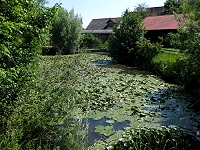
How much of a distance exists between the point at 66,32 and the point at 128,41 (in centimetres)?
1103

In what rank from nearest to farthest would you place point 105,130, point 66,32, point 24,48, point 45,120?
point 24,48 < point 45,120 < point 105,130 < point 66,32

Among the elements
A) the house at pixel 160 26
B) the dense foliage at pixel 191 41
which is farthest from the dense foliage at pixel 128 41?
the dense foliage at pixel 191 41

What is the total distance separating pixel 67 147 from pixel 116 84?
6739mm

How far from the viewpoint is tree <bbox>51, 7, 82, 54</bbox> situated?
26969 millimetres

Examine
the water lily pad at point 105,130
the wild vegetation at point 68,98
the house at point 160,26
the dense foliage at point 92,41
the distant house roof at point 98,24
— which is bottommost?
the water lily pad at point 105,130

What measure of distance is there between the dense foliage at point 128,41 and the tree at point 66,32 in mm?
8883

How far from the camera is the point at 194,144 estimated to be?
5.14m

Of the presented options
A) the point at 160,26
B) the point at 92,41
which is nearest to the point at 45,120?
the point at 160,26

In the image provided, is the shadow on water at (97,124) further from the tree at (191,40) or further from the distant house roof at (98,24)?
the distant house roof at (98,24)

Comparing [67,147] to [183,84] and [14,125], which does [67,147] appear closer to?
[14,125]

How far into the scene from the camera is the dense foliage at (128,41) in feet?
59.3

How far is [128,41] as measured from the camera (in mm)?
18797

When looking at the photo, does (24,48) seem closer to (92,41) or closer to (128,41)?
(128,41)

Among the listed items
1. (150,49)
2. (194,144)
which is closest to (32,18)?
(194,144)
